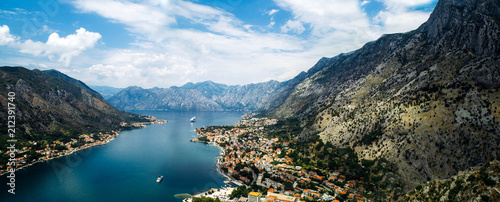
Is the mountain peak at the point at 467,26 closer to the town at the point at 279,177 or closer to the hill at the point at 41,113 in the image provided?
the town at the point at 279,177

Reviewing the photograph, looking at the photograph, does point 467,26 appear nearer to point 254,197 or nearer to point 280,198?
point 280,198

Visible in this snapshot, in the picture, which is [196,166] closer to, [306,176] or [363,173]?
[306,176]

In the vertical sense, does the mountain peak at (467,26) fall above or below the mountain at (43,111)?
above

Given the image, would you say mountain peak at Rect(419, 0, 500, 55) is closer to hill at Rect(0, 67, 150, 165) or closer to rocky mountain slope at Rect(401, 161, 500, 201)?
rocky mountain slope at Rect(401, 161, 500, 201)

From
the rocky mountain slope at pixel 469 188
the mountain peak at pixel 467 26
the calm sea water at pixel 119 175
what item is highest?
the mountain peak at pixel 467 26

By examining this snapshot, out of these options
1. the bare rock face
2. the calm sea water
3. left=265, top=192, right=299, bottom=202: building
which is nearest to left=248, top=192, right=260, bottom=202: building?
left=265, top=192, right=299, bottom=202: building

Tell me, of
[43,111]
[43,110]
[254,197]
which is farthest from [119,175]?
[43,110]

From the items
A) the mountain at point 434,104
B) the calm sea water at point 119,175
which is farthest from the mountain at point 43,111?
the mountain at point 434,104
